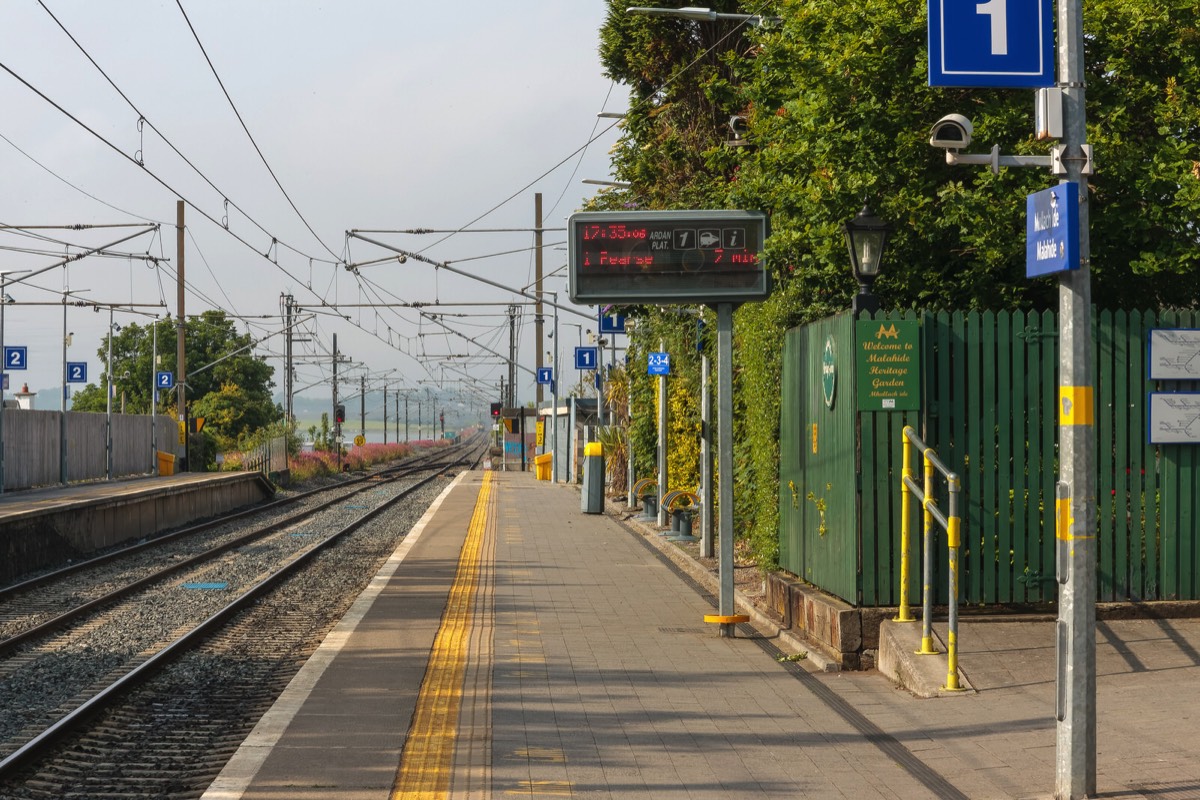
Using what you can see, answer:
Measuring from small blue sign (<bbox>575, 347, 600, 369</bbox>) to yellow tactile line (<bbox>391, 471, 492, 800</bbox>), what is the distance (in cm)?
2468

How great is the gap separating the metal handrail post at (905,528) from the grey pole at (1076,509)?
138 inches

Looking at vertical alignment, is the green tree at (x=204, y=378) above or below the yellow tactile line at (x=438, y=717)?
above

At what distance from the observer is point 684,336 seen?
2255 cm

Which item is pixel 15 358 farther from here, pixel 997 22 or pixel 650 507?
pixel 997 22

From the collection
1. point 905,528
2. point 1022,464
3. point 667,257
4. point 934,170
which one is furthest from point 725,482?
point 934,170

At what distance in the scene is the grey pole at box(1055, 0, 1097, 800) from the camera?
6.27m

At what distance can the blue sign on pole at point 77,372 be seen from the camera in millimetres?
43812

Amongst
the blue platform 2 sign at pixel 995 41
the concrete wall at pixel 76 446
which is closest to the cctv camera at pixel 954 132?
the blue platform 2 sign at pixel 995 41

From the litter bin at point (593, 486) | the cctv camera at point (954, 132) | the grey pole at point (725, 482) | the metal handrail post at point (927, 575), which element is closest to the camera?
the cctv camera at point (954, 132)

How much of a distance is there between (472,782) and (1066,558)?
299 cm

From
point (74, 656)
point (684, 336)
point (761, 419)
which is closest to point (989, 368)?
point (761, 419)

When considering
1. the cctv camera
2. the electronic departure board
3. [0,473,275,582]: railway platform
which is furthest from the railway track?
the cctv camera

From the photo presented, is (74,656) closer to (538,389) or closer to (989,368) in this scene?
(989,368)

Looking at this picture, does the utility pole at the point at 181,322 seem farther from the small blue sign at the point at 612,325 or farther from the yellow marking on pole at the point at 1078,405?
the yellow marking on pole at the point at 1078,405
